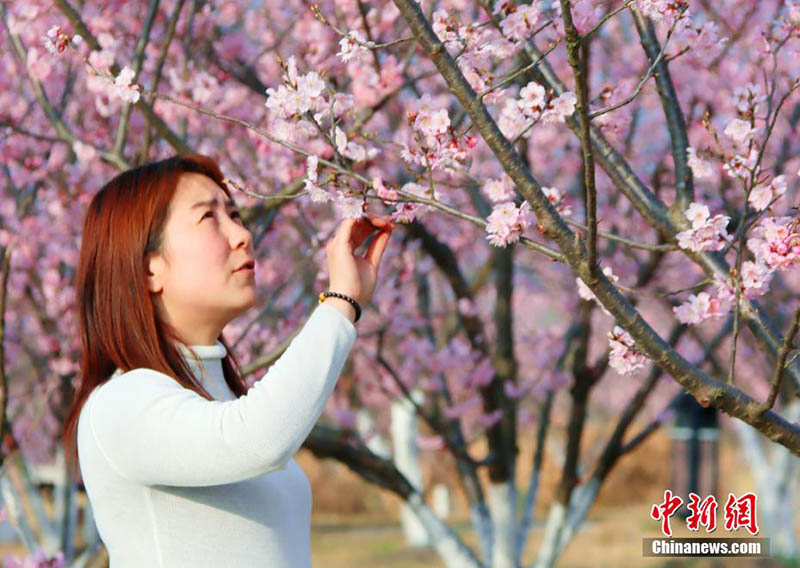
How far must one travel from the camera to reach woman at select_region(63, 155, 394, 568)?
5.18ft

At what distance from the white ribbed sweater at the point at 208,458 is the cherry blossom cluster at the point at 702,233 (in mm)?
1102

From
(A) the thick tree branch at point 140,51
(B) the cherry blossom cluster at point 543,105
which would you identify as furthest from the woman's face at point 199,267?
(A) the thick tree branch at point 140,51

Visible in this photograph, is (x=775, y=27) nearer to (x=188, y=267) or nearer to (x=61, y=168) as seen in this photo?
(x=188, y=267)

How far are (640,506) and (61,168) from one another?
12.3 meters

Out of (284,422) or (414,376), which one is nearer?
(284,422)

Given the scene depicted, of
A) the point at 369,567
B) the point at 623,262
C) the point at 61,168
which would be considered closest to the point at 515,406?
the point at 623,262

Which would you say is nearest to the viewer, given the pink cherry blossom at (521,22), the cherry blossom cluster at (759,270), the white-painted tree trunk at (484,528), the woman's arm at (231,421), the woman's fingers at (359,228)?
the woman's arm at (231,421)

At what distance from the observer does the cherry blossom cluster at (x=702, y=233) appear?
2449 mm

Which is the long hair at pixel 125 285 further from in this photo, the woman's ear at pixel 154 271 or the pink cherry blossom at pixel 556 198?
the pink cherry blossom at pixel 556 198

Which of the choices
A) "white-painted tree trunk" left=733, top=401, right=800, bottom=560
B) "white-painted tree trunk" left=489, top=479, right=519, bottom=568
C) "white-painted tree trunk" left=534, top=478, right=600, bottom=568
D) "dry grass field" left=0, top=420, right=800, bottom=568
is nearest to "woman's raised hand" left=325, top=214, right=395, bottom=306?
"white-painted tree trunk" left=489, top=479, right=519, bottom=568

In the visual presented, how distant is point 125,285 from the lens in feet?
6.07

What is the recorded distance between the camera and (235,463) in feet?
5.14

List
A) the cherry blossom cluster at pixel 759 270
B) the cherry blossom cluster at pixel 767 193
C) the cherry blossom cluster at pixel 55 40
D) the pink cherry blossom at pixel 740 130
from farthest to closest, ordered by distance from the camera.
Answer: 1. the cherry blossom cluster at pixel 55 40
2. the pink cherry blossom at pixel 740 130
3. the cherry blossom cluster at pixel 767 193
4. the cherry blossom cluster at pixel 759 270

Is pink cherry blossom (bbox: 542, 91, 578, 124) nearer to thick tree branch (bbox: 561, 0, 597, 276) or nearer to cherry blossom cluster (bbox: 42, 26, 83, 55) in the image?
thick tree branch (bbox: 561, 0, 597, 276)
